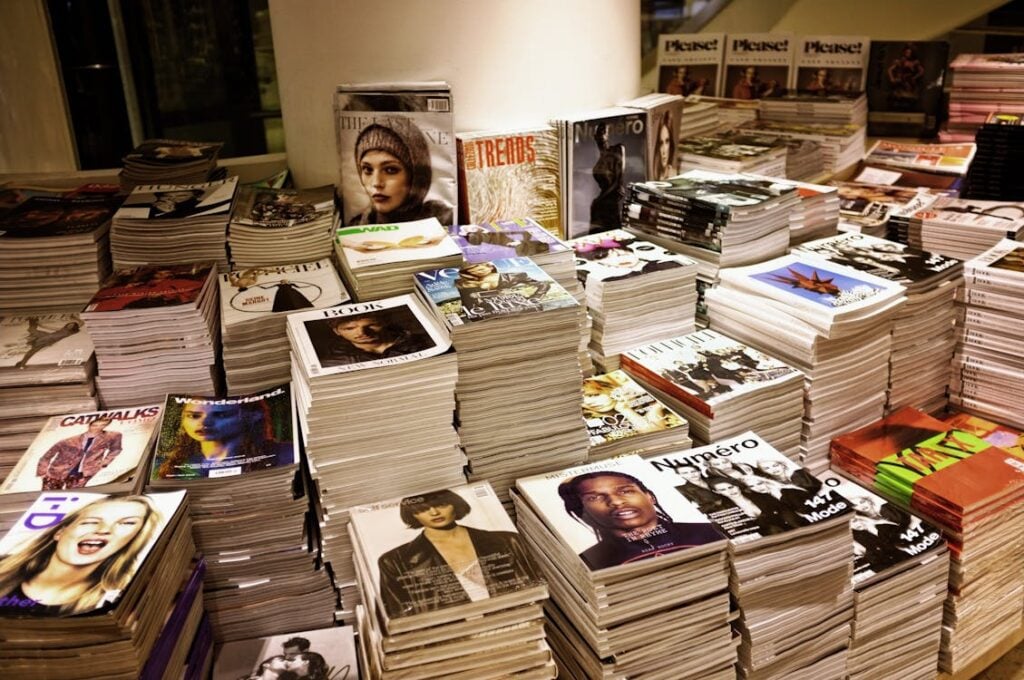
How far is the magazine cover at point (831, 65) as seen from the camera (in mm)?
3748

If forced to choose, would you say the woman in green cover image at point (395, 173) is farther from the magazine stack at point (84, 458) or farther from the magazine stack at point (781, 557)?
the magazine stack at point (781, 557)

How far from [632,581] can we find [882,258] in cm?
142

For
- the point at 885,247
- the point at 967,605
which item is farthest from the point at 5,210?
the point at 967,605

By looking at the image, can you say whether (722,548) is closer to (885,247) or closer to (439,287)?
(439,287)

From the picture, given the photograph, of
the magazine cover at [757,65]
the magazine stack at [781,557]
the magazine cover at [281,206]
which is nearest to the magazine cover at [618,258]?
the magazine stack at [781,557]

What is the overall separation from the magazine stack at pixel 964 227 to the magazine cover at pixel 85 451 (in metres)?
2.43

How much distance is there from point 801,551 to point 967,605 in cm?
66

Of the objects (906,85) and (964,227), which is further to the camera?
(906,85)

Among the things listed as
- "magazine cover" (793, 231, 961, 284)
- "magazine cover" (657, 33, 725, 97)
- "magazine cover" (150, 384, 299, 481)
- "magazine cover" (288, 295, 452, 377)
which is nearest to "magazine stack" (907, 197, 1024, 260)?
"magazine cover" (793, 231, 961, 284)

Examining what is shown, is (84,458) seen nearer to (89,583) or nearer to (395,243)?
(89,583)

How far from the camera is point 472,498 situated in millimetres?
1590

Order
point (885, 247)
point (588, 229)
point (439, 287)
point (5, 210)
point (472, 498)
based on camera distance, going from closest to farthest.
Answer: point (472, 498) < point (439, 287) < point (5, 210) < point (885, 247) < point (588, 229)

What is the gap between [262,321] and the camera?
1.84m

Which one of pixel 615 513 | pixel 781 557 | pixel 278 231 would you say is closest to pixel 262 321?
pixel 278 231
